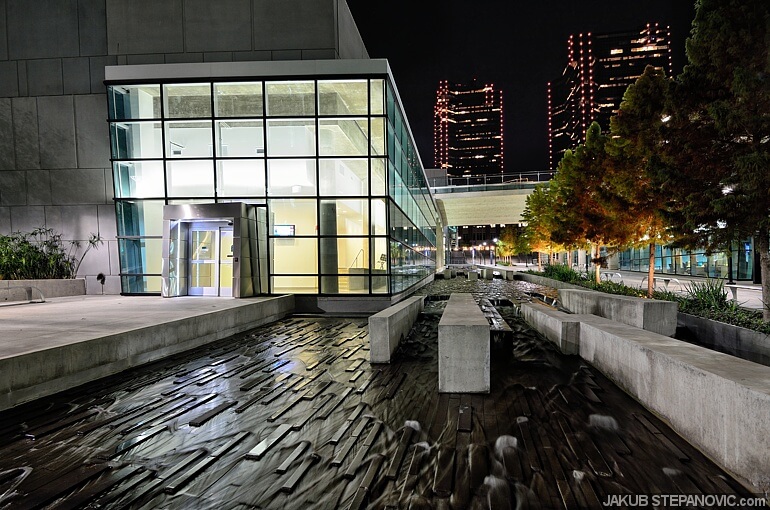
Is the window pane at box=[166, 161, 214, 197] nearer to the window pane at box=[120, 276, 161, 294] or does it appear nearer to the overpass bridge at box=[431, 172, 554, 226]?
the window pane at box=[120, 276, 161, 294]

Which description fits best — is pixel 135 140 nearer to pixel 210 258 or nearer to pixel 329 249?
pixel 210 258

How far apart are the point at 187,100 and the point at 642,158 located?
17.1m

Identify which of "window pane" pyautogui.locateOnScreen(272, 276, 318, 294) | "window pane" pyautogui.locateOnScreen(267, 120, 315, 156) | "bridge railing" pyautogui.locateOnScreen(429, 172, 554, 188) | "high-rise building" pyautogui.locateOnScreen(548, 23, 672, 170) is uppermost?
"high-rise building" pyautogui.locateOnScreen(548, 23, 672, 170)

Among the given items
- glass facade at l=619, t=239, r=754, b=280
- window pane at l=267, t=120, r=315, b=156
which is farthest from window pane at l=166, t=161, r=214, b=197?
glass facade at l=619, t=239, r=754, b=280

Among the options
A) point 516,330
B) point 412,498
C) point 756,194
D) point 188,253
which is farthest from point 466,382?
point 188,253

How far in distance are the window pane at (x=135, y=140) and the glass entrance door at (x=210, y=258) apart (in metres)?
3.71

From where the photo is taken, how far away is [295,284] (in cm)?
1512

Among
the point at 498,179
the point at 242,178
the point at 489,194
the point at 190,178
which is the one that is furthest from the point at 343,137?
the point at 498,179

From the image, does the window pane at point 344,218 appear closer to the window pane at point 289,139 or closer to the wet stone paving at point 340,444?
the window pane at point 289,139

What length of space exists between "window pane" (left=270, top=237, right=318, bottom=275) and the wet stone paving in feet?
26.9

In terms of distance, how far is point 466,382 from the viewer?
585 cm

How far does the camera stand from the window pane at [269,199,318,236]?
15.2 meters

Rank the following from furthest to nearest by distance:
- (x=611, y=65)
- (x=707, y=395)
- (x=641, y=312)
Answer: (x=611, y=65) → (x=641, y=312) → (x=707, y=395)

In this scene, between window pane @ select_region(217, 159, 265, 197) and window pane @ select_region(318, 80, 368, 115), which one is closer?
window pane @ select_region(318, 80, 368, 115)
